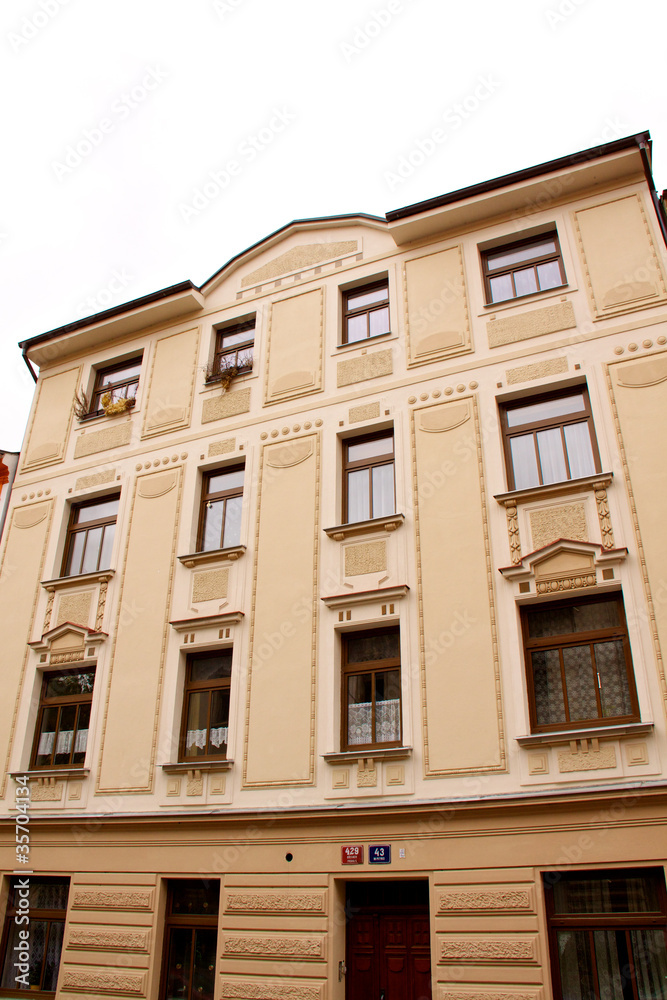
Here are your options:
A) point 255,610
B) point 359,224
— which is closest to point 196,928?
point 255,610

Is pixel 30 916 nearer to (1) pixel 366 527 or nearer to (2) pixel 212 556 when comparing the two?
(2) pixel 212 556

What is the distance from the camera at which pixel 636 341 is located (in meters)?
12.9

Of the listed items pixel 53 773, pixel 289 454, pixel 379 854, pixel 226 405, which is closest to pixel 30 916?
pixel 53 773

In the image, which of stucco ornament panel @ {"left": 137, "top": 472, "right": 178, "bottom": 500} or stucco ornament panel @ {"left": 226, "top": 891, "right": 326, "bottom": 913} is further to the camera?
stucco ornament panel @ {"left": 137, "top": 472, "right": 178, "bottom": 500}

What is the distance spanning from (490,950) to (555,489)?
250 inches

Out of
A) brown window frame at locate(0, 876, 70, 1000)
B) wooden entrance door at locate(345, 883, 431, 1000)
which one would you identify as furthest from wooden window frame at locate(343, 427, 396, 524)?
brown window frame at locate(0, 876, 70, 1000)

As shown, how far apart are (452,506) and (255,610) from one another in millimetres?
3810

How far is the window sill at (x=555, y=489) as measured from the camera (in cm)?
1198

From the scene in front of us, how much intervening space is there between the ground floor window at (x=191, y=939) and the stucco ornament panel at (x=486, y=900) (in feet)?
12.5

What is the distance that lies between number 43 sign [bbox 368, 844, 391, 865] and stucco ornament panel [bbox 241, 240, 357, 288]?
37.3 ft

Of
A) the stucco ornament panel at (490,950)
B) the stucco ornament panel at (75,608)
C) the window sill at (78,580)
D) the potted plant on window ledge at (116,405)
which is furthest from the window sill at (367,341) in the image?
the stucco ornament panel at (490,950)

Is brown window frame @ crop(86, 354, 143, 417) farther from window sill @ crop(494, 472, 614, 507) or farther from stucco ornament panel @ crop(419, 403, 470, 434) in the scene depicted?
window sill @ crop(494, 472, 614, 507)

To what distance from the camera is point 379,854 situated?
36.7 ft

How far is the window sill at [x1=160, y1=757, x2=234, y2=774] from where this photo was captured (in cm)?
1272
